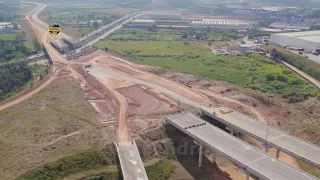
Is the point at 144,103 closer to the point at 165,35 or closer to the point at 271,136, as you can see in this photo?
the point at 271,136

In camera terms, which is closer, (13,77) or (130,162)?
(130,162)

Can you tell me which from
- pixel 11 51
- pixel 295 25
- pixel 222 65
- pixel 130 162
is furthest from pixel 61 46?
pixel 295 25

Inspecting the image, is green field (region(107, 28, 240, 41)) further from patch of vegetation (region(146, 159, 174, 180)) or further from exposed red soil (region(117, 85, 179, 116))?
patch of vegetation (region(146, 159, 174, 180))

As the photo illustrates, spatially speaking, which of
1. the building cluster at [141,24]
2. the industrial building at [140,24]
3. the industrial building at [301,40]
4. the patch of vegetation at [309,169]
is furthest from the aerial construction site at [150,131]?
the industrial building at [140,24]

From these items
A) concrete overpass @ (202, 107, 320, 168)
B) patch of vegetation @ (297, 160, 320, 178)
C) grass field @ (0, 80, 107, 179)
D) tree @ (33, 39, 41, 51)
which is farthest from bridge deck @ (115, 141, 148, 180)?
tree @ (33, 39, 41, 51)

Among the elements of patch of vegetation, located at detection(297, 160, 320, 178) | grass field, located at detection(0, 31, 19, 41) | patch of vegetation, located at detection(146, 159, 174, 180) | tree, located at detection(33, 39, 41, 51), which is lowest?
patch of vegetation, located at detection(297, 160, 320, 178)

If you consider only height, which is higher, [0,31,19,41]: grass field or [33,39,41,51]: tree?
[0,31,19,41]: grass field
